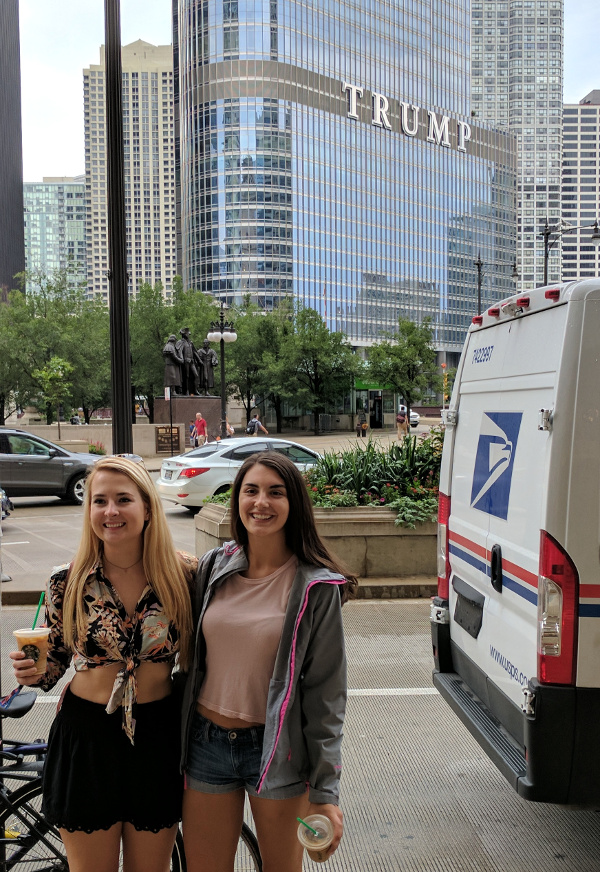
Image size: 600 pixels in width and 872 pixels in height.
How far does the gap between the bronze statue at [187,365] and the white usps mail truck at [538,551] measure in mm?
32587

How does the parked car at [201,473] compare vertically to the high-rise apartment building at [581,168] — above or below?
below

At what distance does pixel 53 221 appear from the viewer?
80.7 metres

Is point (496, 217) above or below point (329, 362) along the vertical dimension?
above

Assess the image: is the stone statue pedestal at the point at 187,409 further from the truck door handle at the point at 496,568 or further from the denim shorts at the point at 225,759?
the denim shorts at the point at 225,759

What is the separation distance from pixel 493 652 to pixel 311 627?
1.75 m

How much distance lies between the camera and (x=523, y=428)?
3.64 metres

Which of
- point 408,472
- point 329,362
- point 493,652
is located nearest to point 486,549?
point 493,652

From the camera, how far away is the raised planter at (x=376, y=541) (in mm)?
9016

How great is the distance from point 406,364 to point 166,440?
37609mm

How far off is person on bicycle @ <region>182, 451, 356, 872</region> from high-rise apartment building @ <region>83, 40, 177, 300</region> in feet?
307

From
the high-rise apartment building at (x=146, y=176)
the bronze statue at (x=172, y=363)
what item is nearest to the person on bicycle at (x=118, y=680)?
the bronze statue at (x=172, y=363)

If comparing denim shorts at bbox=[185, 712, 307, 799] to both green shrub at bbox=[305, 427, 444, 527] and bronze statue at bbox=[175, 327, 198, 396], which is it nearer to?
green shrub at bbox=[305, 427, 444, 527]

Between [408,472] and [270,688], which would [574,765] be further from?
[408,472]

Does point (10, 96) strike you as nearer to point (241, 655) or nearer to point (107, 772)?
point (241, 655)
